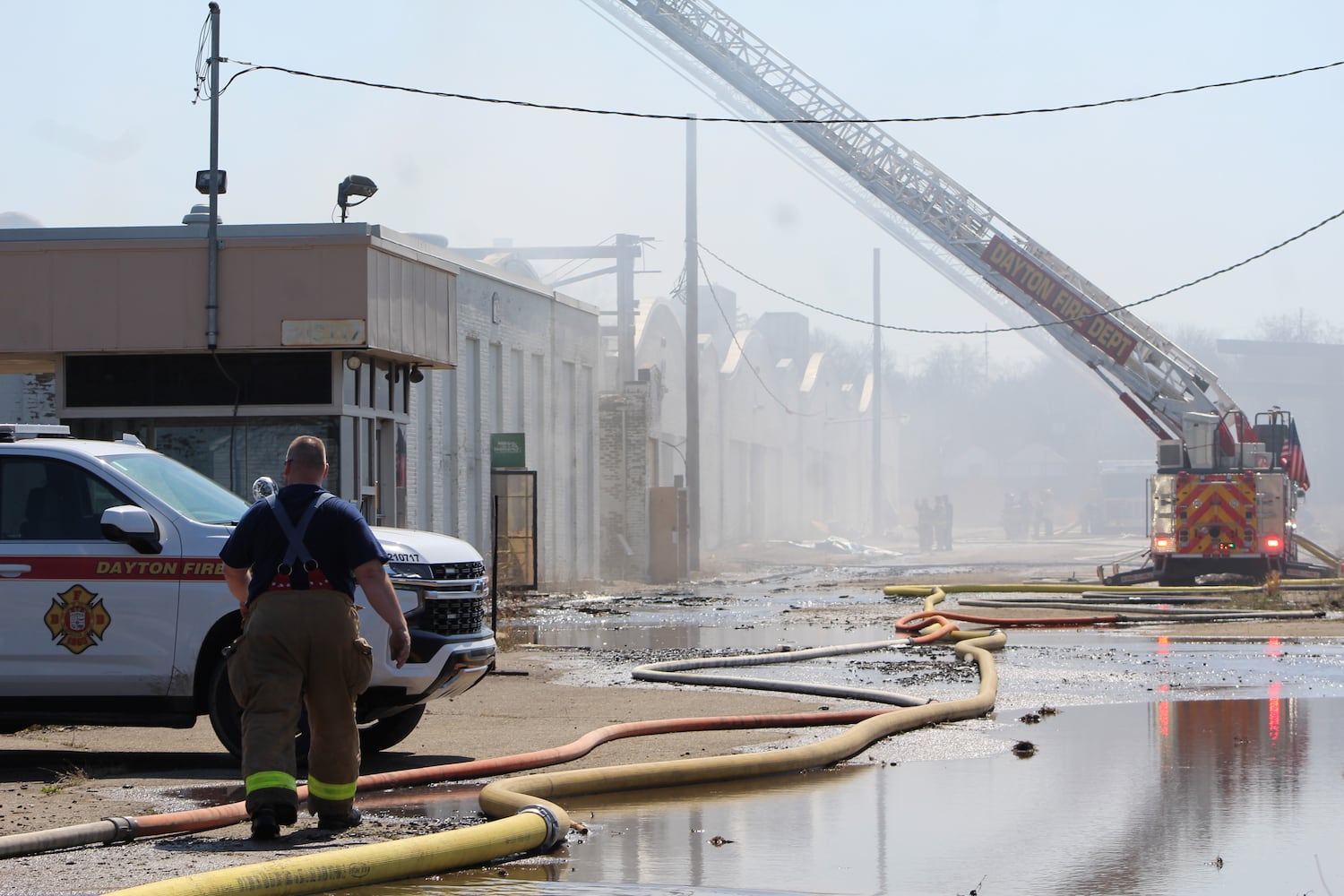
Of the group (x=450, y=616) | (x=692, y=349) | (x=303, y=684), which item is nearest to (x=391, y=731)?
(x=450, y=616)

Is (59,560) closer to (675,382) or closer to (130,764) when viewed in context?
(130,764)

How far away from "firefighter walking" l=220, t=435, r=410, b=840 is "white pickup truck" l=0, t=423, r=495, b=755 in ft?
6.22

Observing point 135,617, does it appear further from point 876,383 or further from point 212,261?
point 876,383

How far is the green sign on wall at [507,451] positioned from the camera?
2886 cm

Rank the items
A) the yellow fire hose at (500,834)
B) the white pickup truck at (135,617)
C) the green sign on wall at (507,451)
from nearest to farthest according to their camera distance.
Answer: the yellow fire hose at (500,834) → the white pickup truck at (135,617) → the green sign on wall at (507,451)

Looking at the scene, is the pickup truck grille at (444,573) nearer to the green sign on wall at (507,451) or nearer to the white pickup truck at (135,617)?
the white pickup truck at (135,617)

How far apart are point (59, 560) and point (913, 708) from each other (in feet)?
15.9

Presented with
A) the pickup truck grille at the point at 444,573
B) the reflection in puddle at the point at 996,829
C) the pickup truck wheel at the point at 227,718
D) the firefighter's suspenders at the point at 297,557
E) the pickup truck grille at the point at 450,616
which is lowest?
the reflection in puddle at the point at 996,829

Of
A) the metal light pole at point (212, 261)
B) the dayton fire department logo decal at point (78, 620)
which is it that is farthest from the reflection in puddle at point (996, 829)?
the metal light pole at point (212, 261)

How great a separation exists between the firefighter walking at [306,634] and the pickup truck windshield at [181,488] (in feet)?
7.61

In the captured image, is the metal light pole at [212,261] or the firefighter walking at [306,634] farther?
the metal light pole at [212,261]

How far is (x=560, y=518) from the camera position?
3562 centimetres

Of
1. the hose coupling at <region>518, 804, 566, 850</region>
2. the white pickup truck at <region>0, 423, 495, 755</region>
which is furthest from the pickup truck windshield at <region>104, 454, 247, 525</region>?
the hose coupling at <region>518, 804, 566, 850</region>

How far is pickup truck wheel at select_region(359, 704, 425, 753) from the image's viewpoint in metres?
9.45
